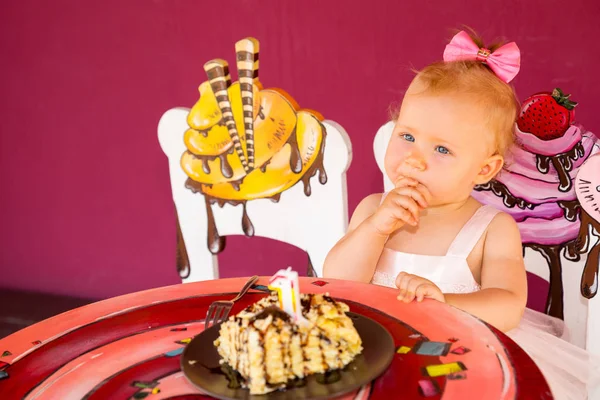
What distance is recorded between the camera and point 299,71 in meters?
2.08

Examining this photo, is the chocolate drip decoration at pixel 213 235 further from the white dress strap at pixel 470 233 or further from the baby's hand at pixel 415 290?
the baby's hand at pixel 415 290

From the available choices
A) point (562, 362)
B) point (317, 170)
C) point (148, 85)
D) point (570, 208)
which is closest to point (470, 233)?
point (570, 208)

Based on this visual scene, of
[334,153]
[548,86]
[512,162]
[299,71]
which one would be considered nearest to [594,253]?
[512,162]

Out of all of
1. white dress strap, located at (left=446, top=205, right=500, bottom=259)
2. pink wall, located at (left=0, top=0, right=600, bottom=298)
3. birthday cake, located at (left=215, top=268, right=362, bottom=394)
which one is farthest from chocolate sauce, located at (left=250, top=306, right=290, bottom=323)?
pink wall, located at (left=0, top=0, right=600, bottom=298)

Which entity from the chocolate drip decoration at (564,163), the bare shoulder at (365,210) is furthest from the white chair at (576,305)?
the bare shoulder at (365,210)

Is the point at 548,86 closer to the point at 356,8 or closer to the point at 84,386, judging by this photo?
the point at 356,8

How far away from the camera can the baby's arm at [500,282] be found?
120cm

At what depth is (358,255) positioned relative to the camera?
1422mm

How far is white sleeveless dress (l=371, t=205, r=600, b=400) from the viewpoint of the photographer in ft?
4.04

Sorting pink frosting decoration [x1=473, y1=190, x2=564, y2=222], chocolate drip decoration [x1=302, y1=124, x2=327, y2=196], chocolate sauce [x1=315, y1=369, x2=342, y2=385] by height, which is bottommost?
chocolate sauce [x1=315, y1=369, x2=342, y2=385]

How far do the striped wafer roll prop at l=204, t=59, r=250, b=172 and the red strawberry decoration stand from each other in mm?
728

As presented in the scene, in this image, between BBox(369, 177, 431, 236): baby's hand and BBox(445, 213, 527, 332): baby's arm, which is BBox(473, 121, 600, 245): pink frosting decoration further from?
BBox(369, 177, 431, 236): baby's hand

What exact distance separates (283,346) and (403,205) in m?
0.65

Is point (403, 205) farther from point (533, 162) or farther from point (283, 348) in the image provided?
point (283, 348)
